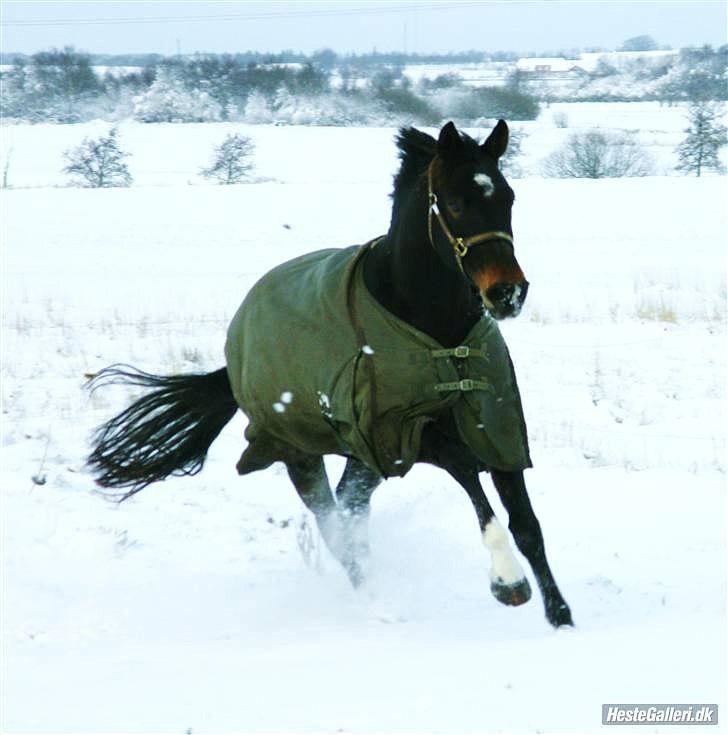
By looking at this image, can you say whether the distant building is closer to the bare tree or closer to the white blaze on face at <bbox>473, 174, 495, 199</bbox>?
the bare tree

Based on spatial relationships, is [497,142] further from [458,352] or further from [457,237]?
[458,352]

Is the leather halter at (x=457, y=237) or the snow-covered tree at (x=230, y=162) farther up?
the leather halter at (x=457, y=237)

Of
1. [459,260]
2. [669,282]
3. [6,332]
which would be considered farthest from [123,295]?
[459,260]

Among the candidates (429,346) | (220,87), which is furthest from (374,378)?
(220,87)

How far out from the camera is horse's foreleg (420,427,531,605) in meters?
4.32

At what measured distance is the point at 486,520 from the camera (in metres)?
4.45

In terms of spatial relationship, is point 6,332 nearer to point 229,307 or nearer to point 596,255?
point 229,307

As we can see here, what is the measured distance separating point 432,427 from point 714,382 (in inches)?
213

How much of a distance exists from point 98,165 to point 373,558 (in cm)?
2714

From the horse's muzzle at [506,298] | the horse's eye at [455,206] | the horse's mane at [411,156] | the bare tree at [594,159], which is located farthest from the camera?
the bare tree at [594,159]

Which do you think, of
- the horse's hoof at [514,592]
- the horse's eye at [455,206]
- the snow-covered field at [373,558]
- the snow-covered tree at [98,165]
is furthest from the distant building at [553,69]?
the horse's hoof at [514,592]

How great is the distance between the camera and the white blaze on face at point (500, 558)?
4.33 meters

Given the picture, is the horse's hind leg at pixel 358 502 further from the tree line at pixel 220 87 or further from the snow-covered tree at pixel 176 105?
the snow-covered tree at pixel 176 105

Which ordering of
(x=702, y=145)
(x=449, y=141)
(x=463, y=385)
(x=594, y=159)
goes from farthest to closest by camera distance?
(x=702, y=145), (x=594, y=159), (x=463, y=385), (x=449, y=141)
